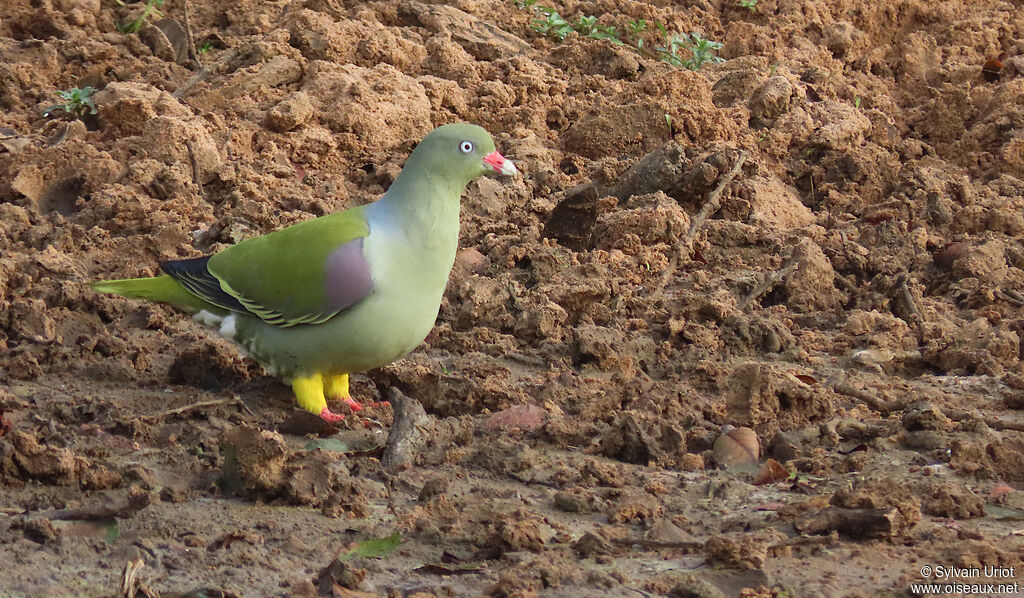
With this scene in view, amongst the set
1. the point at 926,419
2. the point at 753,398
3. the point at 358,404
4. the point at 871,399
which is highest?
the point at 926,419

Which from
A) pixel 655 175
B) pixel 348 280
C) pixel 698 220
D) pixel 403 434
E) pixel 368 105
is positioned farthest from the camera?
pixel 368 105

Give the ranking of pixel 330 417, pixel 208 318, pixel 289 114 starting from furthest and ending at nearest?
pixel 289 114 → pixel 208 318 → pixel 330 417

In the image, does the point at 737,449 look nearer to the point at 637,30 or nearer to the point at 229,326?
the point at 229,326

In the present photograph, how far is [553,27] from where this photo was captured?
7.96 m

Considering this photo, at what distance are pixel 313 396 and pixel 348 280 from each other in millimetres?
503

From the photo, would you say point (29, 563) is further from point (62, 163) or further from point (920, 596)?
point (62, 163)

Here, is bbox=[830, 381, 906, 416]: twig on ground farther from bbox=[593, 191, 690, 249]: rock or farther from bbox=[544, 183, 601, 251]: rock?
bbox=[544, 183, 601, 251]: rock

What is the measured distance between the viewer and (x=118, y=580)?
10.4 feet

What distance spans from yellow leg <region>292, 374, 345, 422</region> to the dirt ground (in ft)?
0.36

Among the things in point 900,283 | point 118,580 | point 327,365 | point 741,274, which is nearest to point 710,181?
point 741,274

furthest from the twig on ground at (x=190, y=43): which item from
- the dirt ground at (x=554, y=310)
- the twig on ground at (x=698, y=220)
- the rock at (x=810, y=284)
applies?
the rock at (x=810, y=284)

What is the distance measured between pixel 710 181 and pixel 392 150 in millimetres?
1710

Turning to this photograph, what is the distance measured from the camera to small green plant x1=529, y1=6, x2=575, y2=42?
7934mm

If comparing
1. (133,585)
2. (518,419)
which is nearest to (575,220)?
(518,419)
